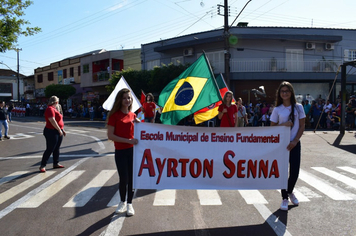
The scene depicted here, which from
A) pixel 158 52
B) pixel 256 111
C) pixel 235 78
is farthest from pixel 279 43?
pixel 158 52

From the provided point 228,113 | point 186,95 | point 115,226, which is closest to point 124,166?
point 115,226

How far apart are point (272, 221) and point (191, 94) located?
9.22 ft

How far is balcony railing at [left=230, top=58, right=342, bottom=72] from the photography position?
2658cm

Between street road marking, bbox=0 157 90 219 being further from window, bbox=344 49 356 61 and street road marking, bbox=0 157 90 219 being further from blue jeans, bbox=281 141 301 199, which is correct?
window, bbox=344 49 356 61

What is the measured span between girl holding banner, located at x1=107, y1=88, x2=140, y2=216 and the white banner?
0.46 feet

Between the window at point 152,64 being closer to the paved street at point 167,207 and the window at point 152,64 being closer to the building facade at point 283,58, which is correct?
the building facade at point 283,58

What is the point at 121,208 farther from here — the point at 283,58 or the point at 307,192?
the point at 283,58

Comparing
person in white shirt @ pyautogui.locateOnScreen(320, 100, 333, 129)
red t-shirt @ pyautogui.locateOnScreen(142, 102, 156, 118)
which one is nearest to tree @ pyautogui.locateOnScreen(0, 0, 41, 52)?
red t-shirt @ pyautogui.locateOnScreen(142, 102, 156, 118)

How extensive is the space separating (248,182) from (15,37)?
14.6 metres

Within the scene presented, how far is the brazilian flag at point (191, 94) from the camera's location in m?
6.04

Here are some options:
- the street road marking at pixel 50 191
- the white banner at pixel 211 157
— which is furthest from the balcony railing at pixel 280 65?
the white banner at pixel 211 157

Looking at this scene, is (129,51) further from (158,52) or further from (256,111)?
(256,111)

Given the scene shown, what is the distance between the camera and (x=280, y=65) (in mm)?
26734

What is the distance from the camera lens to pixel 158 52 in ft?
108
